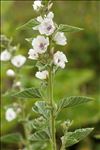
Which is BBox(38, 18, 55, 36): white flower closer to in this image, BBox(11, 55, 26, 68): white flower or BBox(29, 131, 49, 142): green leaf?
BBox(29, 131, 49, 142): green leaf

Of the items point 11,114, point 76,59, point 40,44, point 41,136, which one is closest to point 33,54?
point 40,44

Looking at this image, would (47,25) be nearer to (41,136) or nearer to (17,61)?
(41,136)

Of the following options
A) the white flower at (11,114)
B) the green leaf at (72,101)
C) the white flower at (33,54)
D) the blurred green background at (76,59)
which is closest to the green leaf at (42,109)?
the green leaf at (72,101)

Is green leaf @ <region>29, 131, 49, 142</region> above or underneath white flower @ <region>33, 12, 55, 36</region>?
underneath

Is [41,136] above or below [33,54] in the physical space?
below

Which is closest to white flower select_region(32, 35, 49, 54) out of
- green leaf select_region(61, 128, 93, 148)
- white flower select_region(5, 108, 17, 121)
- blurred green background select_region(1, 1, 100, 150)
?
green leaf select_region(61, 128, 93, 148)

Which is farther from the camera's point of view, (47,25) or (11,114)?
(11,114)

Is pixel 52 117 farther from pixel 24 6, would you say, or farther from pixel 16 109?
pixel 24 6

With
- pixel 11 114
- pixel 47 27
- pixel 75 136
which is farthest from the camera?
pixel 11 114

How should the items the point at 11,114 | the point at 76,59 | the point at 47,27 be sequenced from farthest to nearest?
the point at 76,59 < the point at 11,114 < the point at 47,27
